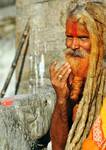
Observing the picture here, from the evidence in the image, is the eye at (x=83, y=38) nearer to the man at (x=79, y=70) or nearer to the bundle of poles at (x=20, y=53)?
the man at (x=79, y=70)

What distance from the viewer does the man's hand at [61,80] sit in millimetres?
3467

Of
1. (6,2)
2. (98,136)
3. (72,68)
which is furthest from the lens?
(6,2)

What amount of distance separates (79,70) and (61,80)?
144 mm

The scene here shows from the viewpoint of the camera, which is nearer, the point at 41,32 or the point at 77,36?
the point at 77,36

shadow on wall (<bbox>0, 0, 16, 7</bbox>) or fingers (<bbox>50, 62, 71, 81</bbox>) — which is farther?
shadow on wall (<bbox>0, 0, 16, 7</bbox>)

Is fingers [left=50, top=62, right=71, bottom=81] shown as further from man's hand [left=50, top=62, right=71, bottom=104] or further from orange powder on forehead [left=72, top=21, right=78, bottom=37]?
orange powder on forehead [left=72, top=21, right=78, bottom=37]

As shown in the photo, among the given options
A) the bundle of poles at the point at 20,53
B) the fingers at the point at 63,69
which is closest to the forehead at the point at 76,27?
the fingers at the point at 63,69

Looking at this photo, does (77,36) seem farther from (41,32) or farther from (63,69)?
(41,32)

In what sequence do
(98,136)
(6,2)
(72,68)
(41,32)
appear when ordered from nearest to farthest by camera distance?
(98,136) < (72,68) < (41,32) < (6,2)

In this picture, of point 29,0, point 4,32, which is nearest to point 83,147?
point 29,0

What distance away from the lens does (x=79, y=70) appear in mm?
3471

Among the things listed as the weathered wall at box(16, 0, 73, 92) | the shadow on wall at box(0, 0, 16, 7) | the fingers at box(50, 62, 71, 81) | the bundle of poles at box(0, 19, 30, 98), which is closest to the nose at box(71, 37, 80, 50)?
the fingers at box(50, 62, 71, 81)

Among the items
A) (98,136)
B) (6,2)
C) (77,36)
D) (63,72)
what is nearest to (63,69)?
(63,72)

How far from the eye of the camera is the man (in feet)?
11.3
